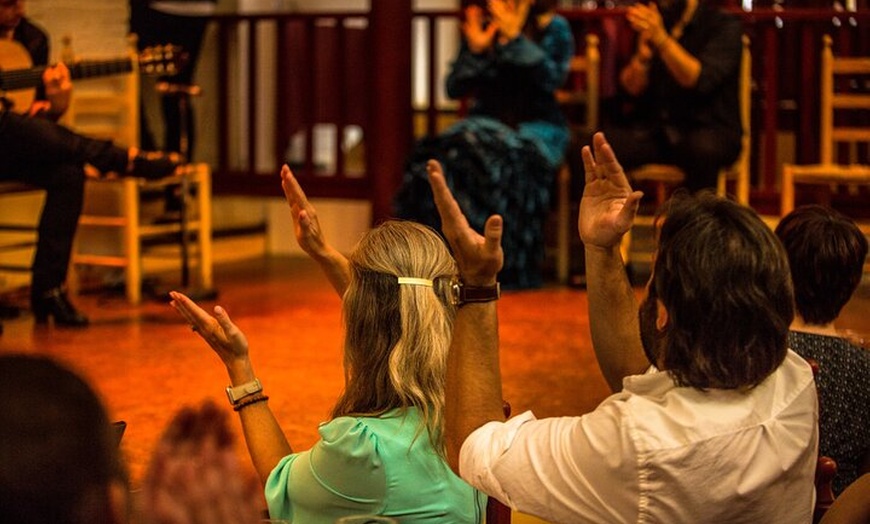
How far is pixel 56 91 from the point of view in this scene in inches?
180

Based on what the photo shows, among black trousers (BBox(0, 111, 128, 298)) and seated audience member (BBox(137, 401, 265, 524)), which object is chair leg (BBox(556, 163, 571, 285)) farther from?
seated audience member (BBox(137, 401, 265, 524))

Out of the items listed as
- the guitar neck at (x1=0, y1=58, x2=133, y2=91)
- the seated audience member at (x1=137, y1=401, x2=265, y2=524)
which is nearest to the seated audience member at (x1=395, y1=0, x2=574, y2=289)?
the guitar neck at (x1=0, y1=58, x2=133, y2=91)

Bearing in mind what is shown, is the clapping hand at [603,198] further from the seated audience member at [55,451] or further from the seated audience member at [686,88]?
the seated audience member at [686,88]

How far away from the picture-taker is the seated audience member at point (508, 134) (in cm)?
515

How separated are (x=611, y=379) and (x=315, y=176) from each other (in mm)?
4483

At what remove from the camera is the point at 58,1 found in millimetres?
5512

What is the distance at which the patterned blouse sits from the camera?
2.01 meters

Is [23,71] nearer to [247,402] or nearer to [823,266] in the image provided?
[247,402]

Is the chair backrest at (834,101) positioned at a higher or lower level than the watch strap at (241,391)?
higher

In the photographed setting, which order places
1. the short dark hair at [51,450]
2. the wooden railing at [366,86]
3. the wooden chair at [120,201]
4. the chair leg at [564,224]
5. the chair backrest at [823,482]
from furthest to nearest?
the wooden railing at [366,86], the chair leg at [564,224], the wooden chair at [120,201], the chair backrest at [823,482], the short dark hair at [51,450]

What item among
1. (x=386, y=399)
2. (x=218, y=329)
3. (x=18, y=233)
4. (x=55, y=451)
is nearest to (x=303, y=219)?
(x=218, y=329)

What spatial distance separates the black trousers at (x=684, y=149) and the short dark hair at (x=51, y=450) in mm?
4347

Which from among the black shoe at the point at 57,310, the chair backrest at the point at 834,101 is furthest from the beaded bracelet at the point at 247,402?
the chair backrest at the point at 834,101

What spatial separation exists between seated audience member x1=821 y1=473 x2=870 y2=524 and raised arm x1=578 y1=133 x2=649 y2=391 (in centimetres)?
44
